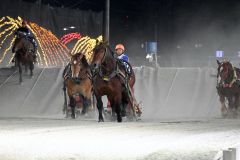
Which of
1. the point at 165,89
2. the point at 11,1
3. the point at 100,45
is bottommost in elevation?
the point at 165,89

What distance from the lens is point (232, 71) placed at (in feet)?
72.8

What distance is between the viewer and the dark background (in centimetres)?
6238

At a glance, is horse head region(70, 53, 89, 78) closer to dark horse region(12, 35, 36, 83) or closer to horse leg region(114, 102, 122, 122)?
horse leg region(114, 102, 122, 122)

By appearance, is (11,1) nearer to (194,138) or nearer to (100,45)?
(100,45)

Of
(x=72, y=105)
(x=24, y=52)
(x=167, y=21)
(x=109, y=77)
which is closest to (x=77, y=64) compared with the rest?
(x=72, y=105)

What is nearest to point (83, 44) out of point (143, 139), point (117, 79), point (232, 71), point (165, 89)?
point (165, 89)

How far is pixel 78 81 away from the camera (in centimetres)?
2038

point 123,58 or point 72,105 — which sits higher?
point 123,58

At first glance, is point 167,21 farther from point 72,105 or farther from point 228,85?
point 72,105

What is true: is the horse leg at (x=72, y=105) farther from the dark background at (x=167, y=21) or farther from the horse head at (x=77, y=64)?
the dark background at (x=167, y=21)

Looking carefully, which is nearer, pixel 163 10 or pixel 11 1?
pixel 11 1

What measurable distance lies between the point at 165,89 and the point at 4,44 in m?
8.08

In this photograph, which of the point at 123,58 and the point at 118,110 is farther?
the point at 123,58

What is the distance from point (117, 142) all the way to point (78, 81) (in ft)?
28.8
